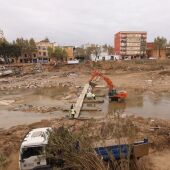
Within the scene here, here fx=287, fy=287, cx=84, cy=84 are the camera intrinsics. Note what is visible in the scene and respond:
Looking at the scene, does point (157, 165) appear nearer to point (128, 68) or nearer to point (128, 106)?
point (128, 106)

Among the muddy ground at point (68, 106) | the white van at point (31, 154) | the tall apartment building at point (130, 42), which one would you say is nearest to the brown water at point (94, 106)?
the muddy ground at point (68, 106)

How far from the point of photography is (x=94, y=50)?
403 ft

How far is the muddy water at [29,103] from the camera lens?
23.3 m

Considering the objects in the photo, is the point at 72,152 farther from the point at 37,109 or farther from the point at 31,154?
the point at 37,109

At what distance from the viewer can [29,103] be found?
30.8 m

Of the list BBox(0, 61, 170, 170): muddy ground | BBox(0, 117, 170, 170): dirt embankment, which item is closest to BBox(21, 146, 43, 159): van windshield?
BBox(0, 61, 170, 170): muddy ground

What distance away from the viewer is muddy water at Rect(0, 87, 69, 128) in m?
23.3

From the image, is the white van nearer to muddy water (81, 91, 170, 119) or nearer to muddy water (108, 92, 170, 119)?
muddy water (81, 91, 170, 119)

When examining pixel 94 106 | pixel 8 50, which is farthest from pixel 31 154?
pixel 8 50

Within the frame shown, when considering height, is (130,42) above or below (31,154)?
above

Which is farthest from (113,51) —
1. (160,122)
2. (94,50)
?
(160,122)

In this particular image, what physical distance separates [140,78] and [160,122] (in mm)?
29437

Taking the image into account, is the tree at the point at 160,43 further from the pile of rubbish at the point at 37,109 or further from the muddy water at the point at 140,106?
the pile of rubbish at the point at 37,109

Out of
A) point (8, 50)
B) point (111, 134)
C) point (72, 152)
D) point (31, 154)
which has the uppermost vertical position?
point (8, 50)
